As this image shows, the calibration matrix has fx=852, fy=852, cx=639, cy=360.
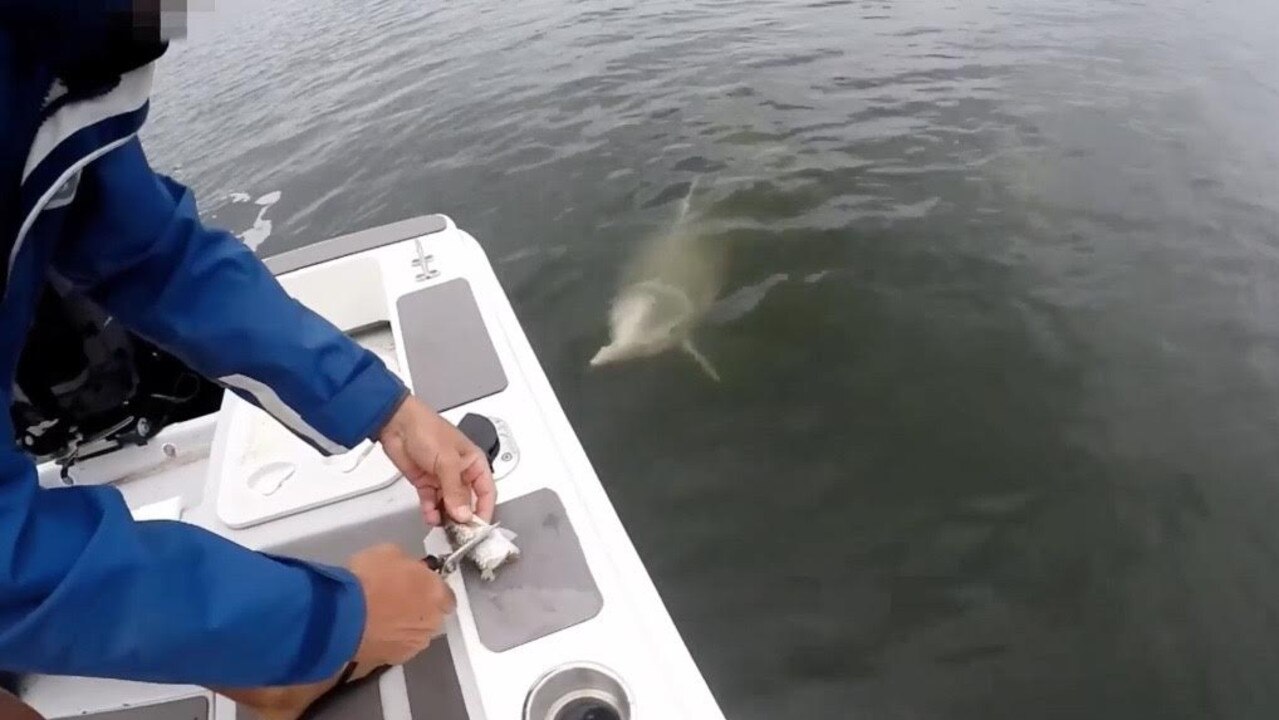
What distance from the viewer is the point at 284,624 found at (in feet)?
4.82

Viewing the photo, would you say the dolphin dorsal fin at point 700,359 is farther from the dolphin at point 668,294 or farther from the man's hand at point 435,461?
the man's hand at point 435,461

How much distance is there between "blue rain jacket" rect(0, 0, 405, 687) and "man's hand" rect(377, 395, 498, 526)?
1.33ft

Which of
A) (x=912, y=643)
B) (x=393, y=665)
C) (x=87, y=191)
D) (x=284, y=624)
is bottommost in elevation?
(x=912, y=643)

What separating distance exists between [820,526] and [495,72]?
8555mm

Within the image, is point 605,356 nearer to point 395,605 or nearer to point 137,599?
point 395,605

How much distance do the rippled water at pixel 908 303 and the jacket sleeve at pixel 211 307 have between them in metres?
0.45

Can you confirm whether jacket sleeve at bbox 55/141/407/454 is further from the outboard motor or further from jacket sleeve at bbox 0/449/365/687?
the outboard motor

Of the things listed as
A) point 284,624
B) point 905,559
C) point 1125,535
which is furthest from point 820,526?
point 284,624

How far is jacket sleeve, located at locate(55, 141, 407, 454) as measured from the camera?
1.70 m

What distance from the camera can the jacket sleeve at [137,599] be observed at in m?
1.21

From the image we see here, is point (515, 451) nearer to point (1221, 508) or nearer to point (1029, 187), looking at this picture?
point (1221, 508)

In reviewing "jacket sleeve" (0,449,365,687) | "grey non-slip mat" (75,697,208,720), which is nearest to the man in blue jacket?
"jacket sleeve" (0,449,365,687)

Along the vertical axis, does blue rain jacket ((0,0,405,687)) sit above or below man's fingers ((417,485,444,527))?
above

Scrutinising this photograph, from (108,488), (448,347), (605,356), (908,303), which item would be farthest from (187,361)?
(908,303)
